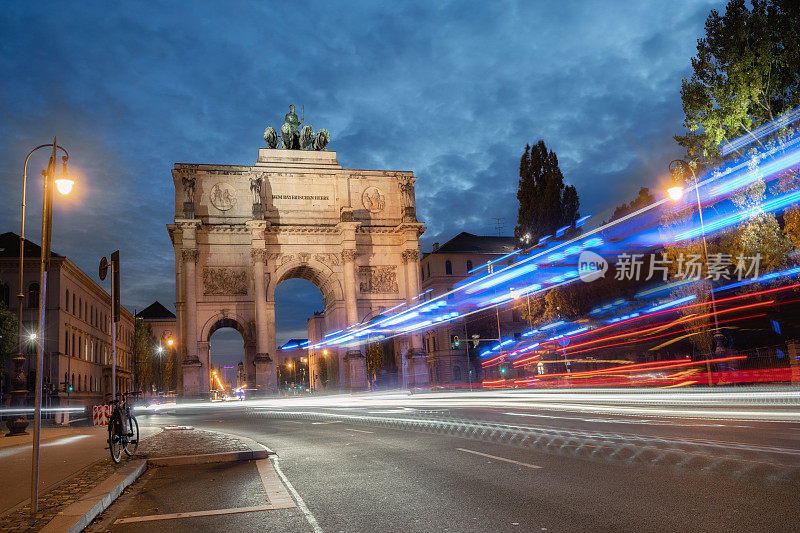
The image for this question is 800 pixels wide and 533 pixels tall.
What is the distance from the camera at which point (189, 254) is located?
4956cm

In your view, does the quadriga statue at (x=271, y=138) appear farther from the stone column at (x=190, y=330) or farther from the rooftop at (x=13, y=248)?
the rooftop at (x=13, y=248)

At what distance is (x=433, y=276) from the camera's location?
8425 centimetres

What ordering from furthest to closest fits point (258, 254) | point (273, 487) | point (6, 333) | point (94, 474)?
point (258, 254) < point (6, 333) < point (94, 474) < point (273, 487)

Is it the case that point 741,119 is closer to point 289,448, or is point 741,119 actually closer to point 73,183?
point 289,448

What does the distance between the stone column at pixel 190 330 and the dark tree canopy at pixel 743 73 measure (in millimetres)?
36799

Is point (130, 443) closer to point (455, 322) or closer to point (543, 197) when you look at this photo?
point (543, 197)

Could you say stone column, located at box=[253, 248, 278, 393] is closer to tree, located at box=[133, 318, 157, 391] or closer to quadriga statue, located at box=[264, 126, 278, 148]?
quadriga statue, located at box=[264, 126, 278, 148]

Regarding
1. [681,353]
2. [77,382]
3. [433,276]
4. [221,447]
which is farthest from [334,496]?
[433,276]

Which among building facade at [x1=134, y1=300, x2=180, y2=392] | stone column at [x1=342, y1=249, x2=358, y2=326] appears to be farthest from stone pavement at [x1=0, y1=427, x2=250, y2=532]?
building facade at [x1=134, y1=300, x2=180, y2=392]

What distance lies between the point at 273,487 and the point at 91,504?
7.31 feet

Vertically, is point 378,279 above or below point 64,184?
above

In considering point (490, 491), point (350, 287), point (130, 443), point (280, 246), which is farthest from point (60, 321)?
point (490, 491)

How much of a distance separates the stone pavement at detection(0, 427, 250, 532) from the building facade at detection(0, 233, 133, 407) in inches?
1269

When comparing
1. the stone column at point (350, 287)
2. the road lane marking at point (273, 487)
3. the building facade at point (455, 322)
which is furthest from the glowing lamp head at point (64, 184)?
the building facade at point (455, 322)
